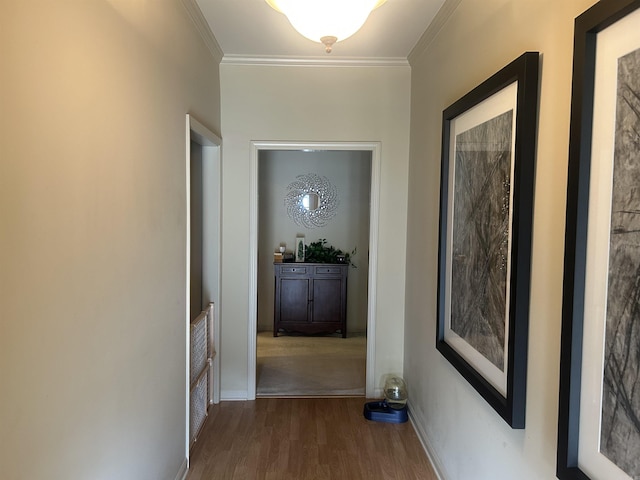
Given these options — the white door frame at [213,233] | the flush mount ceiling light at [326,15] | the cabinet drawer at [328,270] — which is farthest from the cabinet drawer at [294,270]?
the flush mount ceiling light at [326,15]

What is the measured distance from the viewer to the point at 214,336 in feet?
10.8

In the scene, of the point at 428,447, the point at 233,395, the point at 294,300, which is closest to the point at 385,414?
the point at 428,447

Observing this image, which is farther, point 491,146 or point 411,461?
point 411,461

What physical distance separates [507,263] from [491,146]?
48cm

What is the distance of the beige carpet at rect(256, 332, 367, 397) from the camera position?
12.0 feet

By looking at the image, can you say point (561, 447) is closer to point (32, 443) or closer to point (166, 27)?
point (32, 443)

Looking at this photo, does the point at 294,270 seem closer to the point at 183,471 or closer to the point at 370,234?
the point at 370,234

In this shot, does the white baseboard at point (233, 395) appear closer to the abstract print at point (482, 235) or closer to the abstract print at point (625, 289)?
the abstract print at point (482, 235)

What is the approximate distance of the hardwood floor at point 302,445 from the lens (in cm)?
250

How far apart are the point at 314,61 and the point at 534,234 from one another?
2.36m

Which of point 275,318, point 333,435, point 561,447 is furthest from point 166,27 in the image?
point 275,318

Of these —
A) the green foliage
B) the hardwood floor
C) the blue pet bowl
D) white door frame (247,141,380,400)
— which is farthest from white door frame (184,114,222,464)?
the green foliage

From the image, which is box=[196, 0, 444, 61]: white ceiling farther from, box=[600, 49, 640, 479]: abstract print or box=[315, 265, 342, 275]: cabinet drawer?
box=[315, 265, 342, 275]: cabinet drawer

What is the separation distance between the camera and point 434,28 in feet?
8.53
